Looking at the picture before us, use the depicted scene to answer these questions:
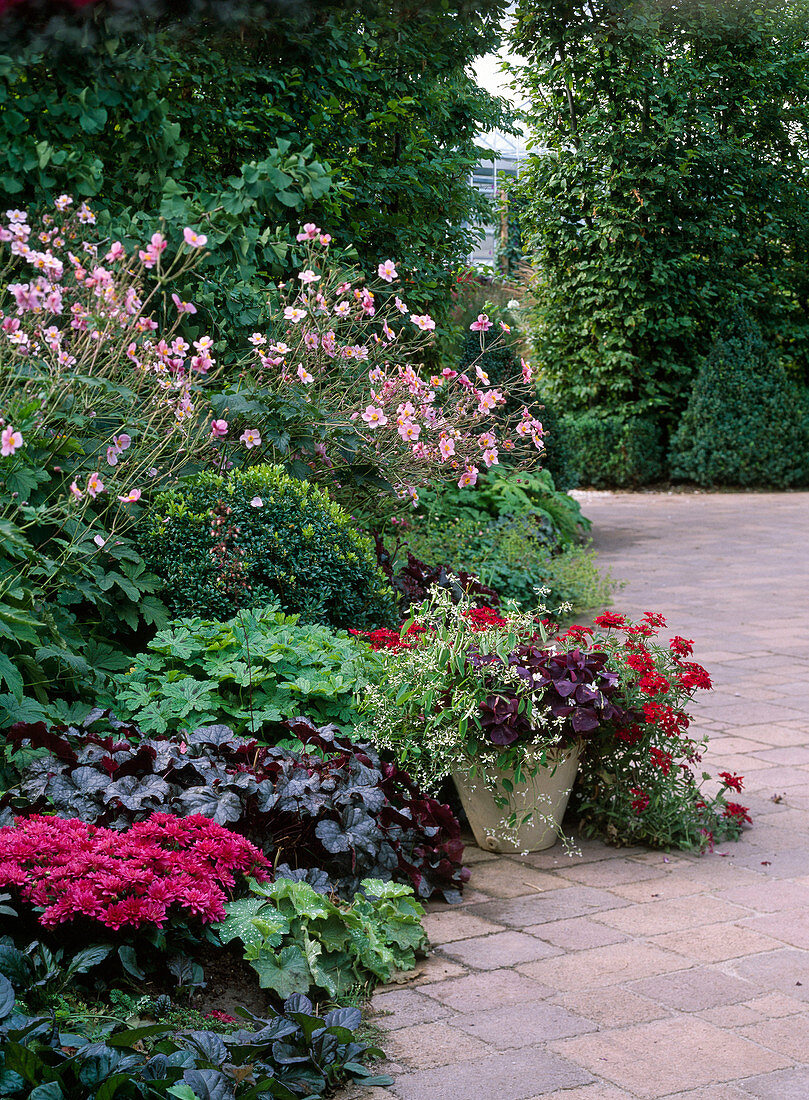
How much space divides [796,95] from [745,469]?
563 cm

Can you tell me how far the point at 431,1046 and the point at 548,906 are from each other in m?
0.85

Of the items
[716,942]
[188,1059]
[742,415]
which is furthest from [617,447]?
[188,1059]

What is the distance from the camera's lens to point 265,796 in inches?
115

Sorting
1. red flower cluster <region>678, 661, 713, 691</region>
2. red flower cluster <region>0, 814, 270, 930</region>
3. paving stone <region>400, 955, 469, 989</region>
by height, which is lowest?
paving stone <region>400, 955, 469, 989</region>

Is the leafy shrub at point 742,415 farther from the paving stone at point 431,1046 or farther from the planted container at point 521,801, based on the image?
the paving stone at point 431,1046

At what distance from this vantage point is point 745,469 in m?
16.1

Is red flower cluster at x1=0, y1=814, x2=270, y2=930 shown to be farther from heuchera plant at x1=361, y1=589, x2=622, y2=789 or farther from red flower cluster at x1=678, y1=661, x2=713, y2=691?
red flower cluster at x1=678, y1=661, x2=713, y2=691

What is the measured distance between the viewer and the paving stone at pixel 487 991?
2625 mm

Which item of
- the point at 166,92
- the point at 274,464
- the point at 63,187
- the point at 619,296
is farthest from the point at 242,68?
the point at 619,296

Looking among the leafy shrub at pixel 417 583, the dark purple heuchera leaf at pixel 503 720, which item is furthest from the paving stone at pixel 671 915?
the leafy shrub at pixel 417 583

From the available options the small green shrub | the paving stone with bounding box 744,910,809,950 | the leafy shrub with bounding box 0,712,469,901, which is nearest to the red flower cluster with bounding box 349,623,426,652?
the small green shrub

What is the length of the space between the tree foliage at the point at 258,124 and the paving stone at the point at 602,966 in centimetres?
319

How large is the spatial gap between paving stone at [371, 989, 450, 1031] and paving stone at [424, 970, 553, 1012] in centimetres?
3

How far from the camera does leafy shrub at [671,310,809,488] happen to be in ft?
51.8
